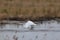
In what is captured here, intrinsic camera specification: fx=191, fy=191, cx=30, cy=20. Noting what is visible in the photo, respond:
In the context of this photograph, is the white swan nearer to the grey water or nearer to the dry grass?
the grey water

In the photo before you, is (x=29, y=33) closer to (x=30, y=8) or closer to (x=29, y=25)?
(x=29, y=25)

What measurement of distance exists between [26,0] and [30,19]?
617 mm

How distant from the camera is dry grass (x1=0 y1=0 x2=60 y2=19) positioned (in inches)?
109

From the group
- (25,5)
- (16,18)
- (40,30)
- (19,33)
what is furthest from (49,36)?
(25,5)

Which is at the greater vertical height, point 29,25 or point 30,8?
point 30,8

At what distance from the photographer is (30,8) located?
114 inches

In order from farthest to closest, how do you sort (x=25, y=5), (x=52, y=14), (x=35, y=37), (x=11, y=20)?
(x=25, y=5), (x=52, y=14), (x=11, y=20), (x=35, y=37)

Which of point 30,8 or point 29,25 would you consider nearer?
point 29,25

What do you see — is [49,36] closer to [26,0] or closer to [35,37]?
[35,37]

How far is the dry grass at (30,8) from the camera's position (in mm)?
2770

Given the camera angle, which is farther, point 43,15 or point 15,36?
point 43,15

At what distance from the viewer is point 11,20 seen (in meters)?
2.61

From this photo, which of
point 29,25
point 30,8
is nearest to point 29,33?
point 29,25

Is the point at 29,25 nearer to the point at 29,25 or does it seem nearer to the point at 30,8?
the point at 29,25
